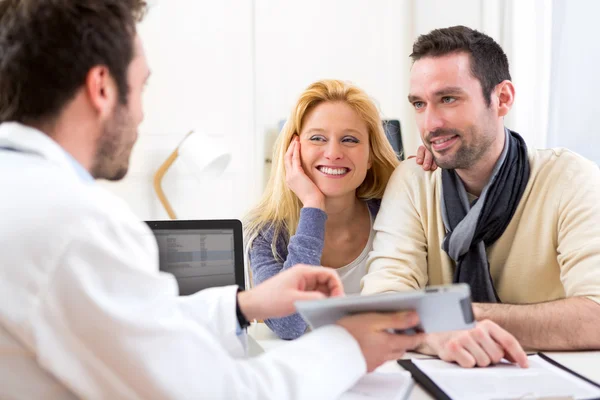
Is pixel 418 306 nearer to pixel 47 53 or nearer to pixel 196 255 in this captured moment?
pixel 47 53

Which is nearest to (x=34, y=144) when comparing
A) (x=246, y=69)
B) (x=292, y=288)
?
(x=292, y=288)

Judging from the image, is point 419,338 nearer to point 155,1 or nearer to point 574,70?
point 574,70

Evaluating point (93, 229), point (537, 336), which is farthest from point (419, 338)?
point (93, 229)

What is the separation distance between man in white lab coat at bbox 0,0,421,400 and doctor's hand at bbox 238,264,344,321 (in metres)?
0.14

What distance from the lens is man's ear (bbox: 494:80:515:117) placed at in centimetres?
203

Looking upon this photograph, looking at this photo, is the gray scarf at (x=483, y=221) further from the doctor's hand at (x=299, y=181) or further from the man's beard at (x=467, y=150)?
the doctor's hand at (x=299, y=181)

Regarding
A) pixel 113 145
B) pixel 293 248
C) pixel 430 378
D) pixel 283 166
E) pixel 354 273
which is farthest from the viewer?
pixel 283 166

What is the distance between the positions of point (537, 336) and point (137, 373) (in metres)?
1.04

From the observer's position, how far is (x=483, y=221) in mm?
1849

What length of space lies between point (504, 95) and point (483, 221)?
0.44 meters

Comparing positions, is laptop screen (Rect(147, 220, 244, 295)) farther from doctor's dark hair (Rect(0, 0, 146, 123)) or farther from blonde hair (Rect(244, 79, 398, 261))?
doctor's dark hair (Rect(0, 0, 146, 123))

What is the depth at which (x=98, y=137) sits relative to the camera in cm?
96

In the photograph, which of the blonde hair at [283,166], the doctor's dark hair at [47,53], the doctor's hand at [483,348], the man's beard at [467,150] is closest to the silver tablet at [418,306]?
the doctor's hand at [483,348]

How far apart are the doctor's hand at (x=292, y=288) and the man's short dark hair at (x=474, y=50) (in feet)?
3.32
